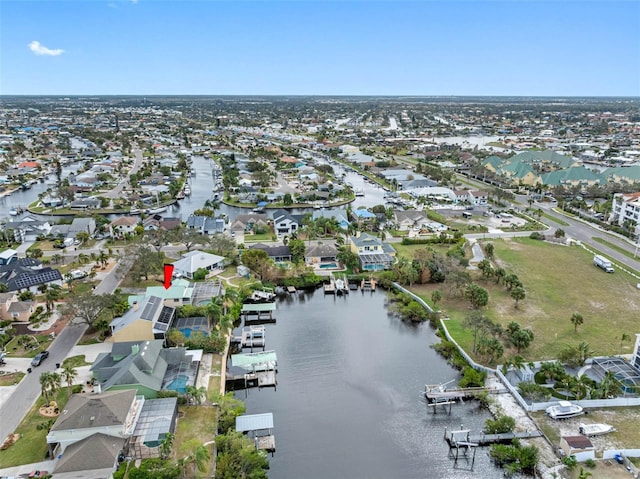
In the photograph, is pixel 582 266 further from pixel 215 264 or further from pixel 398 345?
pixel 215 264

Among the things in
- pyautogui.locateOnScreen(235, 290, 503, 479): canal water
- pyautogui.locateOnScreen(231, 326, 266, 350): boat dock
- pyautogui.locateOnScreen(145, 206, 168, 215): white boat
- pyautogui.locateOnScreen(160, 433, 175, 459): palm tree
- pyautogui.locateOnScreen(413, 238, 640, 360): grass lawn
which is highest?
pyautogui.locateOnScreen(160, 433, 175, 459): palm tree

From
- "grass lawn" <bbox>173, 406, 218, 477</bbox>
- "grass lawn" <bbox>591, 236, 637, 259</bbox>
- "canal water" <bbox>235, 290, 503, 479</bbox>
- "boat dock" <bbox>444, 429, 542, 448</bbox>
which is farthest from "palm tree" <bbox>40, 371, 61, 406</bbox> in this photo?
"grass lawn" <bbox>591, 236, 637, 259</bbox>

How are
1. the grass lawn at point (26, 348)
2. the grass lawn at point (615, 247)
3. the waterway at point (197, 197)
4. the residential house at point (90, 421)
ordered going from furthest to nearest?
the waterway at point (197, 197)
the grass lawn at point (615, 247)
the grass lawn at point (26, 348)
the residential house at point (90, 421)

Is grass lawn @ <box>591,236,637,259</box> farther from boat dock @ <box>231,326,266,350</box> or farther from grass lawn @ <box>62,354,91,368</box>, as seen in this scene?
grass lawn @ <box>62,354,91,368</box>

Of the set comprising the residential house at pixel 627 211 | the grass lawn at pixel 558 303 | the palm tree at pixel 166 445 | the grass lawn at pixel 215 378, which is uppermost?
the residential house at pixel 627 211

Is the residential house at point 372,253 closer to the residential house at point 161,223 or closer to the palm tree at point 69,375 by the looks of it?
the residential house at point 161,223

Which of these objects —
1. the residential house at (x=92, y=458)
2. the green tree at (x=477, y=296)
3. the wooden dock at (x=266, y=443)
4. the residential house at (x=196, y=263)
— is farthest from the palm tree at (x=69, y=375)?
the green tree at (x=477, y=296)

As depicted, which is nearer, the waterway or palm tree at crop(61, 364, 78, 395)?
palm tree at crop(61, 364, 78, 395)
